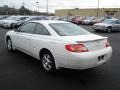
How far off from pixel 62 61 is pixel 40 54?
3.71ft

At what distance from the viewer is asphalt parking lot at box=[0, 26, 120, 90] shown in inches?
186

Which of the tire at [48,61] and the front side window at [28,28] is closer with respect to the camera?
the tire at [48,61]

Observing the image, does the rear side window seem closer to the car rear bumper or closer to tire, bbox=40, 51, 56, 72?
tire, bbox=40, 51, 56, 72

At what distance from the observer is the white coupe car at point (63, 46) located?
499 cm

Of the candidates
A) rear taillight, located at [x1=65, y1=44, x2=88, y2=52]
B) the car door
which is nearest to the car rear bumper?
rear taillight, located at [x1=65, y1=44, x2=88, y2=52]

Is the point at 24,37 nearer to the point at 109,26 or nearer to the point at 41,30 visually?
the point at 41,30

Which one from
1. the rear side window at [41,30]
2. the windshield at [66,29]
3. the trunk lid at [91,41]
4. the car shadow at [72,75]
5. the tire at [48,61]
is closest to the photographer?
the trunk lid at [91,41]

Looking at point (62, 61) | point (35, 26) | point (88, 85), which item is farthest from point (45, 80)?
point (35, 26)

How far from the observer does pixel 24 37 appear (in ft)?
22.4

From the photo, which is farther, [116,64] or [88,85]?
[116,64]

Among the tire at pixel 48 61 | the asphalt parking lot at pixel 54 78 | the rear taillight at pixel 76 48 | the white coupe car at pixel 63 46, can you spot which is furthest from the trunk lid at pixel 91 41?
the asphalt parking lot at pixel 54 78

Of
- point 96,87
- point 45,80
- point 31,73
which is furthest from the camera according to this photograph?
point 31,73

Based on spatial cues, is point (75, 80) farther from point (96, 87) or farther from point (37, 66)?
point (37, 66)

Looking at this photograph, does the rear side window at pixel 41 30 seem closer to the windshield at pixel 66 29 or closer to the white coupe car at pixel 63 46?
the white coupe car at pixel 63 46
